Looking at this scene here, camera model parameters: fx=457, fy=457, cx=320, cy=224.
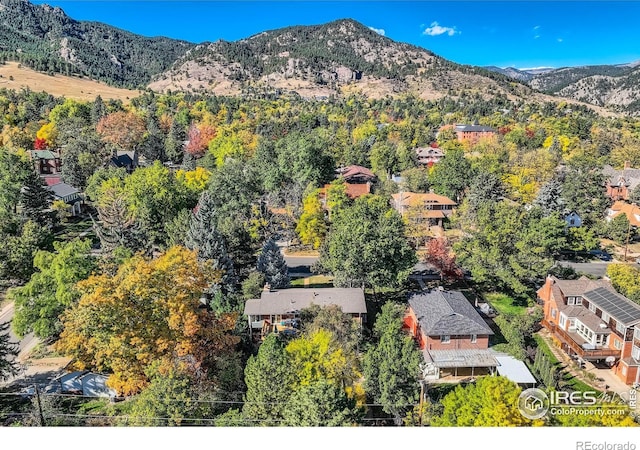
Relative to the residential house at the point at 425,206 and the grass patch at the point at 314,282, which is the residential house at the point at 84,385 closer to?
the grass patch at the point at 314,282

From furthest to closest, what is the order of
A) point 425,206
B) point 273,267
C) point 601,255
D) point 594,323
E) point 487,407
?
point 425,206
point 601,255
point 273,267
point 594,323
point 487,407

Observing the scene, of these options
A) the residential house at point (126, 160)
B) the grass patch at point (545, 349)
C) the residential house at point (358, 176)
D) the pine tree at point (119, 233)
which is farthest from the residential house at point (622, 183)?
the residential house at point (126, 160)

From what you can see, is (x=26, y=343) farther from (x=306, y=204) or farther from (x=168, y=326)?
(x=306, y=204)

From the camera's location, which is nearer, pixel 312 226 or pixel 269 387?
pixel 269 387

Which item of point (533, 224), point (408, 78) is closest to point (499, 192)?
point (533, 224)

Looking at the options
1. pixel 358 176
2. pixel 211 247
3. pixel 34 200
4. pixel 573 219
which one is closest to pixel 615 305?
pixel 211 247

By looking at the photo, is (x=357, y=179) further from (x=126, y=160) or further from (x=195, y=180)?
(x=126, y=160)

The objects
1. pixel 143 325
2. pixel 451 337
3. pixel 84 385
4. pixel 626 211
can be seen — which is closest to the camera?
pixel 143 325

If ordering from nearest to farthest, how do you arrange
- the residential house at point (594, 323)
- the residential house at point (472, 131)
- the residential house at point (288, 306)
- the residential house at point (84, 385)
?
the residential house at point (84, 385) → the residential house at point (594, 323) → the residential house at point (288, 306) → the residential house at point (472, 131)

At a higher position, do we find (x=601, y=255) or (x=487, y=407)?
(x=487, y=407)
